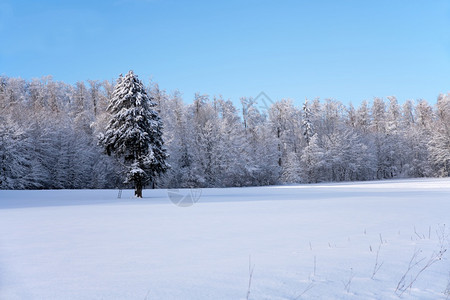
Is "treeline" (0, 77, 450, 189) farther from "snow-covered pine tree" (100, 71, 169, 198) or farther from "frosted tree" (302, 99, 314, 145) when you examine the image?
"snow-covered pine tree" (100, 71, 169, 198)

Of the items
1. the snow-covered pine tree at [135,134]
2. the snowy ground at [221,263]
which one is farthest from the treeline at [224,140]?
the snowy ground at [221,263]

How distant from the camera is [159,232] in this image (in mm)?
7750

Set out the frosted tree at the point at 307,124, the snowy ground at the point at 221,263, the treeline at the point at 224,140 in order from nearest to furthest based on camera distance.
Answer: the snowy ground at the point at 221,263
the treeline at the point at 224,140
the frosted tree at the point at 307,124

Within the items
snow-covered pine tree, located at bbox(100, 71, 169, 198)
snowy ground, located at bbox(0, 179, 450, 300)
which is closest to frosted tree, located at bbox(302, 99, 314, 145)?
snow-covered pine tree, located at bbox(100, 71, 169, 198)

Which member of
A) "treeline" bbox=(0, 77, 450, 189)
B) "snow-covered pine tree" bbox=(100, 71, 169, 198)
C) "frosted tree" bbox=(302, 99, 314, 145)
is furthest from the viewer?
"frosted tree" bbox=(302, 99, 314, 145)

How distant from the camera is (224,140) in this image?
46125mm

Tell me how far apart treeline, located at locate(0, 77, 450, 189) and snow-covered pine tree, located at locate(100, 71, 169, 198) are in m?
12.4

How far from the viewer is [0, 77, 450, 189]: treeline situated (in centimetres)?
3669

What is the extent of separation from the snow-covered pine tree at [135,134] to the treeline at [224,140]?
12.4 metres

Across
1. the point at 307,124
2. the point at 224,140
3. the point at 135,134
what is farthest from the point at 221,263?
the point at 307,124

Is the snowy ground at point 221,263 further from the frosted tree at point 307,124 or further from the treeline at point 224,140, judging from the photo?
the frosted tree at point 307,124

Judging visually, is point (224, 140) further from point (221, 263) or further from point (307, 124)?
point (221, 263)

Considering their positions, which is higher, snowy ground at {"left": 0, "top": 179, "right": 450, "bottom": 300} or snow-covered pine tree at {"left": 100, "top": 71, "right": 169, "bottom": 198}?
snow-covered pine tree at {"left": 100, "top": 71, "right": 169, "bottom": 198}

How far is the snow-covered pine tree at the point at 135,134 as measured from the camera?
2319cm
